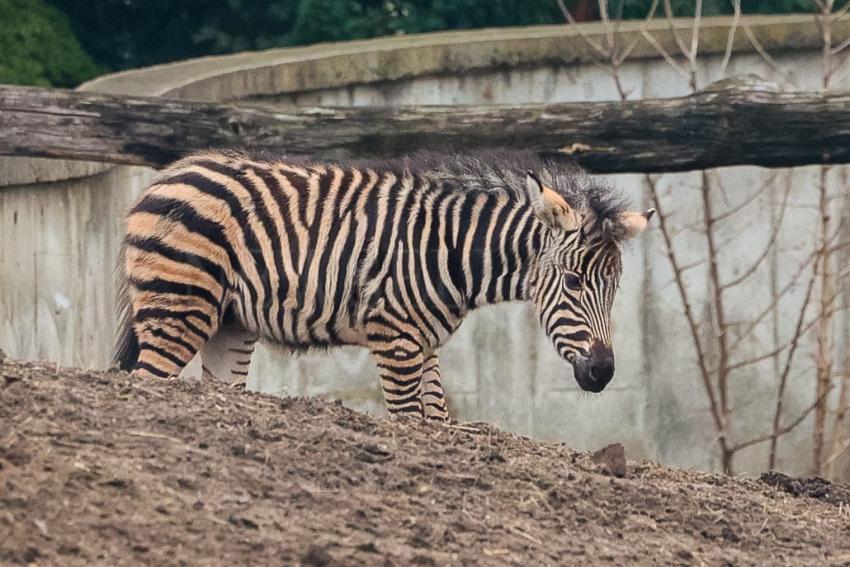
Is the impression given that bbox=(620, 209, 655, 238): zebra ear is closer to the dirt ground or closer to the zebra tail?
the dirt ground

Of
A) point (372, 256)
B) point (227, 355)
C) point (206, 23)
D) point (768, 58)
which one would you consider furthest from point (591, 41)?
point (206, 23)

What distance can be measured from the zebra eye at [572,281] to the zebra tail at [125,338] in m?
2.06

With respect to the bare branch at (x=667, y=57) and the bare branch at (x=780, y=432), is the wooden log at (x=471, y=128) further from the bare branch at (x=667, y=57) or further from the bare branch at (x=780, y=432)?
the bare branch at (x=780, y=432)

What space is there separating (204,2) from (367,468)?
12171 millimetres

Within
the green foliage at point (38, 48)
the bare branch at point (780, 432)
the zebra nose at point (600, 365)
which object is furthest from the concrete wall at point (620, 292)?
the green foliage at point (38, 48)

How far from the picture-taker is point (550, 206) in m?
7.81

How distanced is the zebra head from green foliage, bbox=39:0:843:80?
294 inches

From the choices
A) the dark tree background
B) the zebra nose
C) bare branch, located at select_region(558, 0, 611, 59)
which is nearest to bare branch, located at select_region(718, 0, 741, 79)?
bare branch, located at select_region(558, 0, 611, 59)

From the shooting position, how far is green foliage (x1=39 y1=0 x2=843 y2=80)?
15695mm

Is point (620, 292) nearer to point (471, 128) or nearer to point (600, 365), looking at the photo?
point (471, 128)

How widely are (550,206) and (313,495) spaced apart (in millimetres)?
3132

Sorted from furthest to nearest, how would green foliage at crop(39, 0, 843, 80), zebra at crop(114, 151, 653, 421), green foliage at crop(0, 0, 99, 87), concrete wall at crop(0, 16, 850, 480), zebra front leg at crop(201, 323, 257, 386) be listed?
green foliage at crop(39, 0, 843, 80), green foliage at crop(0, 0, 99, 87), concrete wall at crop(0, 16, 850, 480), zebra front leg at crop(201, 323, 257, 386), zebra at crop(114, 151, 653, 421)

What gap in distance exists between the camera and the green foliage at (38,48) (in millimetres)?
14742

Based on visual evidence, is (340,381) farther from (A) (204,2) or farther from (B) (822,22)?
(A) (204,2)
